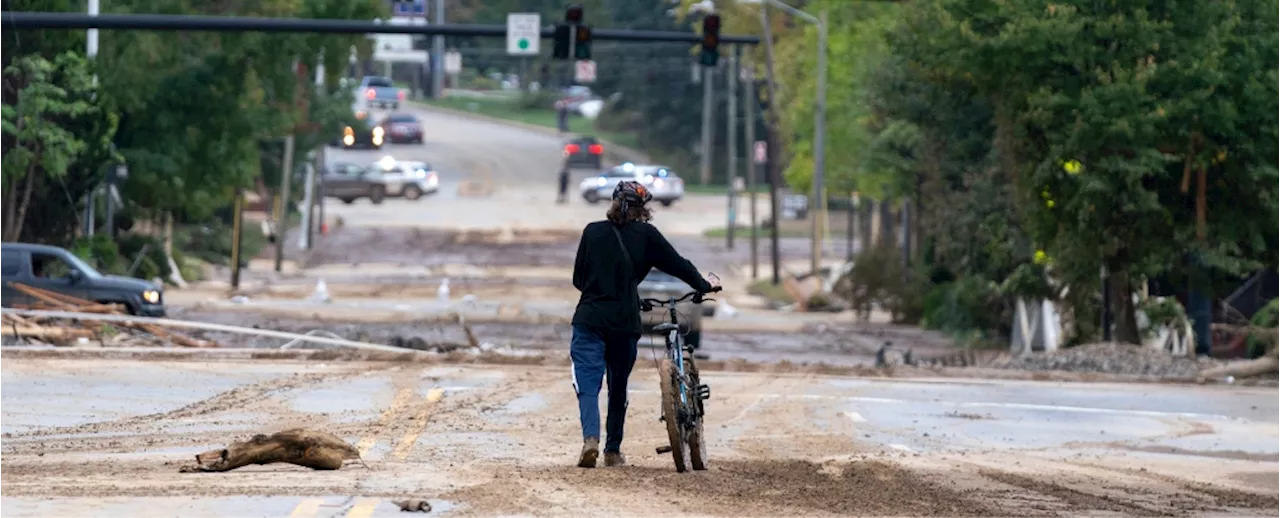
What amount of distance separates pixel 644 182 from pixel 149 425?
240 ft

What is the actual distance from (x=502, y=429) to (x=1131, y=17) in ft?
52.8

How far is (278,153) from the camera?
6594 cm

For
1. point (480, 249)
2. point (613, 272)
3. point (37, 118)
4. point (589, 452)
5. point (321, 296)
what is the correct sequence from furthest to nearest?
point (480, 249), point (321, 296), point (37, 118), point (613, 272), point (589, 452)

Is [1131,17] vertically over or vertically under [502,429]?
over

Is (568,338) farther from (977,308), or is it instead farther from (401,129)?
(401,129)

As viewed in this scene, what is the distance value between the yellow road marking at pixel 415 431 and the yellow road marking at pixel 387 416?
0.18 metres

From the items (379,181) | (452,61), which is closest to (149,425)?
(379,181)

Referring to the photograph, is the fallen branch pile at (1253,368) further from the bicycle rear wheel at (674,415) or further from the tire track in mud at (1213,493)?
the bicycle rear wheel at (674,415)

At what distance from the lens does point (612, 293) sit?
43.0ft

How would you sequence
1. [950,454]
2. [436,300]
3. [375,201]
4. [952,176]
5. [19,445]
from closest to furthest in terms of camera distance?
[19,445]
[950,454]
[952,176]
[436,300]
[375,201]

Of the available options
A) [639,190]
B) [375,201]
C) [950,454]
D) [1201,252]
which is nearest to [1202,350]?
[1201,252]

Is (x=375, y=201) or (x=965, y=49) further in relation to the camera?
(x=375, y=201)

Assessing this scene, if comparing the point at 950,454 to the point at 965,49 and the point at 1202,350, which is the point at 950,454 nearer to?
the point at 965,49

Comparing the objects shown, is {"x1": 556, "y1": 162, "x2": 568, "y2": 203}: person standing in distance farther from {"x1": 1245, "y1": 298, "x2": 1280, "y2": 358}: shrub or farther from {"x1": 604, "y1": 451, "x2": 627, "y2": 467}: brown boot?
{"x1": 604, "y1": 451, "x2": 627, "y2": 467}: brown boot
